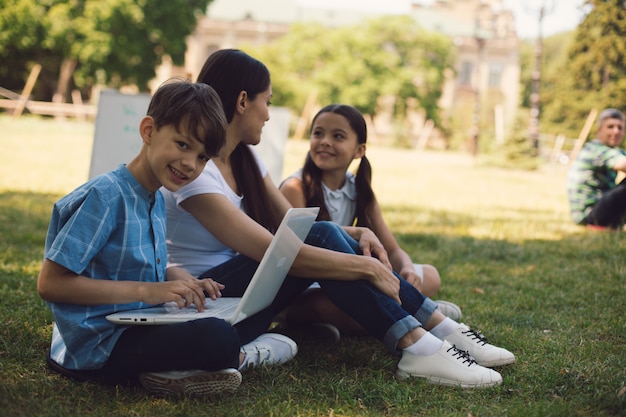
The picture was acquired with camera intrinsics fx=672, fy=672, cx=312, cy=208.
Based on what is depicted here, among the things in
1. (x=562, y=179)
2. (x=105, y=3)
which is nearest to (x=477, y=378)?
(x=562, y=179)

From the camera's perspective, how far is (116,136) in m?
4.67

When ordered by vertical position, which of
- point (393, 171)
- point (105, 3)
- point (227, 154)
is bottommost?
point (393, 171)

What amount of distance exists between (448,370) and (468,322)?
1.00m

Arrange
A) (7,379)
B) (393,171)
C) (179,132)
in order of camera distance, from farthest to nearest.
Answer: (393,171)
(7,379)
(179,132)

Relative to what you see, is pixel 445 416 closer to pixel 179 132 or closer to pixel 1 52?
pixel 179 132

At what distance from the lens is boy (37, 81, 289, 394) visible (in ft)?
6.73

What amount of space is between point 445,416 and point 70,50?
29073 mm

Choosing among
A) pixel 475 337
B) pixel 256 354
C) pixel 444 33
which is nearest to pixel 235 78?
pixel 256 354

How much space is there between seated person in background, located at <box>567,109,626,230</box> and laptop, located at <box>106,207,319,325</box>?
5.02 m

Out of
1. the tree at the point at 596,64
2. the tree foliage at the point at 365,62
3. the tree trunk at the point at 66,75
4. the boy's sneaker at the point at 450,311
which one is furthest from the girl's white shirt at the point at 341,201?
the tree foliage at the point at 365,62

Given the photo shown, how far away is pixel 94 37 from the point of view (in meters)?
27.7

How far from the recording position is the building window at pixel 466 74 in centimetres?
5203

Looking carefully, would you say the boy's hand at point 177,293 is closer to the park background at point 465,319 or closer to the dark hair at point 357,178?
the park background at point 465,319

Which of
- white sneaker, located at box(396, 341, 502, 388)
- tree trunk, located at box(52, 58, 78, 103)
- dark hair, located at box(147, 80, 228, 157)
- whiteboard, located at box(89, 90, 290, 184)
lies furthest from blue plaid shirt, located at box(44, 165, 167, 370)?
tree trunk, located at box(52, 58, 78, 103)
